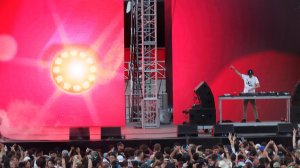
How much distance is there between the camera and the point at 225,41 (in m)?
20.2

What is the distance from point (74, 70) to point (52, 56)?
29.4 inches

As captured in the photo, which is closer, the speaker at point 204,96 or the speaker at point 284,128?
the speaker at point 284,128

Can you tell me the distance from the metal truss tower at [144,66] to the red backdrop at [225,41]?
0.83 m

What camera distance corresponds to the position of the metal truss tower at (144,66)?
62.7 ft

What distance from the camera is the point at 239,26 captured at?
20.2 metres

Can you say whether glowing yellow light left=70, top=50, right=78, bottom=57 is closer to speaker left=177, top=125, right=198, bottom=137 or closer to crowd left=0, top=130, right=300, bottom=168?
speaker left=177, top=125, right=198, bottom=137

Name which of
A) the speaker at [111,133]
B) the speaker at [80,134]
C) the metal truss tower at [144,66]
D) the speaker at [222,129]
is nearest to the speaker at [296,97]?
the speaker at [222,129]


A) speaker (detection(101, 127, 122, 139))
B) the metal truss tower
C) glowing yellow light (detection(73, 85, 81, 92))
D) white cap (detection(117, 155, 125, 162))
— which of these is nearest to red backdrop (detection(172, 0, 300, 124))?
the metal truss tower

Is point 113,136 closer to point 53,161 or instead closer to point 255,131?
point 255,131

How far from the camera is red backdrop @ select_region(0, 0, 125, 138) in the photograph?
778 inches

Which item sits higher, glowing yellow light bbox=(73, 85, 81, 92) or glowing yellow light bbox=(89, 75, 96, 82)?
glowing yellow light bbox=(89, 75, 96, 82)

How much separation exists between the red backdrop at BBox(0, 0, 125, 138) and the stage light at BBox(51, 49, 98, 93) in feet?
0.55

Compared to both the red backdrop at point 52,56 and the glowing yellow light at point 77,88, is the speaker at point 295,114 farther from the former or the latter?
the glowing yellow light at point 77,88

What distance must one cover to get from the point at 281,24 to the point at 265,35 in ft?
1.84
